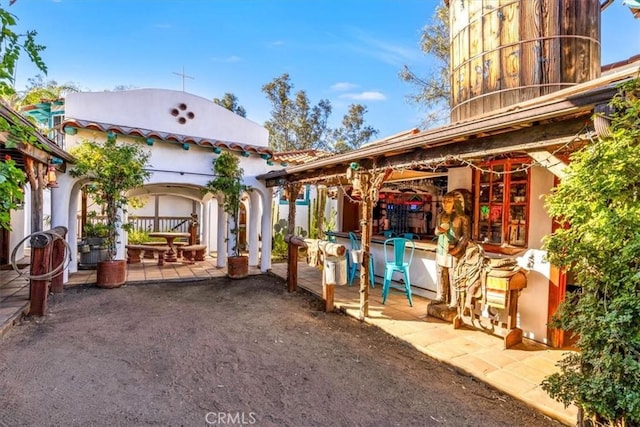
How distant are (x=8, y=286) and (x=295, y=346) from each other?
19.8 feet

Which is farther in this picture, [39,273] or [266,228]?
[266,228]

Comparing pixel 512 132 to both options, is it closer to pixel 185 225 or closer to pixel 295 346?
pixel 295 346

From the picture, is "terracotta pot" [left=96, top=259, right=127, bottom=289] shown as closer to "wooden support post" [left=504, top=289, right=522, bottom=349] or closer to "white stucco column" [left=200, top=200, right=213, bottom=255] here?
"white stucco column" [left=200, top=200, right=213, bottom=255]

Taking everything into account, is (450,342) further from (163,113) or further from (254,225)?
(163,113)

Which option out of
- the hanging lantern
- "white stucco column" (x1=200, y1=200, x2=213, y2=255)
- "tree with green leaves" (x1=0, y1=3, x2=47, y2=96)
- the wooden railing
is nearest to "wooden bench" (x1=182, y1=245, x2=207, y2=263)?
"white stucco column" (x1=200, y1=200, x2=213, y2=255)

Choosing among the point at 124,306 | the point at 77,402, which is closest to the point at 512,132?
the point at 77,402

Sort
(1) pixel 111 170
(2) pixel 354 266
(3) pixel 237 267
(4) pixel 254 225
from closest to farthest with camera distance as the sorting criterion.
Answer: (1) pixel 111 170, (2) pixel 354 266, (3) pixel 237 267, (4) pixel 254 225

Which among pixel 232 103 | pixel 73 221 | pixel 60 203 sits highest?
pixel 232 103

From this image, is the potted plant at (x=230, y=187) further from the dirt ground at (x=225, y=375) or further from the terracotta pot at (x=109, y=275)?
the dirt ground at (x=225, y=375)

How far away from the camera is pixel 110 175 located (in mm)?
6871

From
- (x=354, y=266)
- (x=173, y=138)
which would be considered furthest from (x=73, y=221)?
(x=354, y=266)
